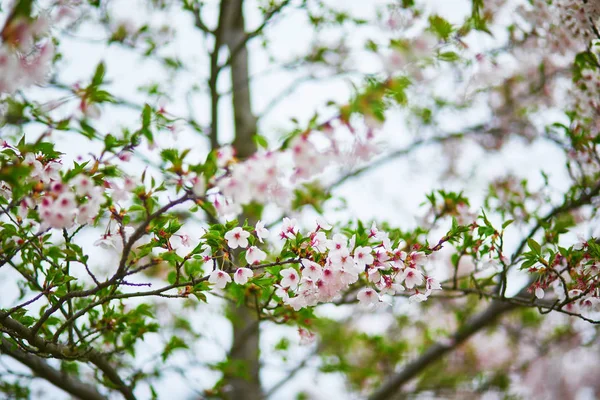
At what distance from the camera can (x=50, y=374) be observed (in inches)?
87.6

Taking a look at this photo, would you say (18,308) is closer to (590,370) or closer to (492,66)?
(492,66)

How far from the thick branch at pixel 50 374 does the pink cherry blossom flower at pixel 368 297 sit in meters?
1.35

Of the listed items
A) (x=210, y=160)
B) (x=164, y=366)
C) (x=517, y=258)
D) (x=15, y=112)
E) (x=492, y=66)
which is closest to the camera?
(x=210, y=160)

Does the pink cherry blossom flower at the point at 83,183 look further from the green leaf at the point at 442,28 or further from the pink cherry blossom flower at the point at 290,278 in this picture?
the green leaf at the point at 442,28

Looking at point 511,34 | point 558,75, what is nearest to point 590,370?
point 558,75

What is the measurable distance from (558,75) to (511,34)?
87 cm

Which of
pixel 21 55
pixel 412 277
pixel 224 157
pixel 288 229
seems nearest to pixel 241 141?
pixel 288 229

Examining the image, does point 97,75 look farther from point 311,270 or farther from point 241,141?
point 241,141

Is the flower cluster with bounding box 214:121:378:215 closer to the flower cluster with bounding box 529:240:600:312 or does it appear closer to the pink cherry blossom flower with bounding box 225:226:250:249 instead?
the pink cherry blossom flower with bounding box 225:226:250:249

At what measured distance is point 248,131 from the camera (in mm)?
4066

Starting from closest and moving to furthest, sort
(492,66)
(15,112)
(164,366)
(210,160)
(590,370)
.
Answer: (210,160), (15,112), (492,66), (164,366), (590,370)

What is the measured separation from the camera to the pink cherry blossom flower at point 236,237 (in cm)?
168

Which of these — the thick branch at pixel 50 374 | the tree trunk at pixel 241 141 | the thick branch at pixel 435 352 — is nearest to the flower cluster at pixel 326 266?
the thick branch at pixel 50 374

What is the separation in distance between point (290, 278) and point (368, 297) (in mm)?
322
